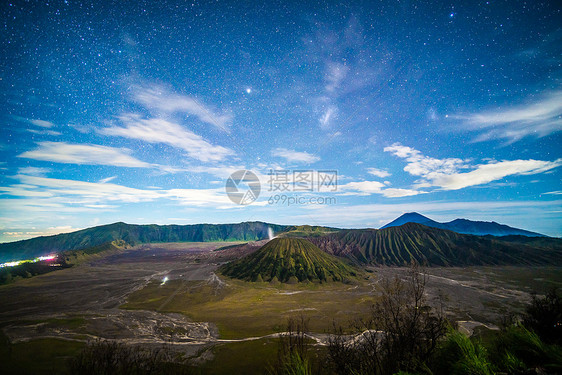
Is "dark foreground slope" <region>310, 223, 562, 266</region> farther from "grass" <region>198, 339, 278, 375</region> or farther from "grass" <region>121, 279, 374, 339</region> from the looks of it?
"grass" <region>198, 339, 278, 375</region>

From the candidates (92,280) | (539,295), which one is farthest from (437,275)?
(92,280)

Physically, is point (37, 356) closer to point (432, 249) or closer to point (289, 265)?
point (289, 265)

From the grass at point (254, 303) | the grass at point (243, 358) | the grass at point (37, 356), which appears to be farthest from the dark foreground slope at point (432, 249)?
the grass at point (37, 356)

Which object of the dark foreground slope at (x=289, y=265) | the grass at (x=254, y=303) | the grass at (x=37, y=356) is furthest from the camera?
the dark foreground slope at (x=289, y=265)

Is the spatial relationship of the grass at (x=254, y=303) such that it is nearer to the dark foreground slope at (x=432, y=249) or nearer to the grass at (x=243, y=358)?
the grass at (x=243, y=358)

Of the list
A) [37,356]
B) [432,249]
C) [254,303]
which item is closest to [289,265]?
[254,303]

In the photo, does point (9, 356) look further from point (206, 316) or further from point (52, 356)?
point (206, 316)
